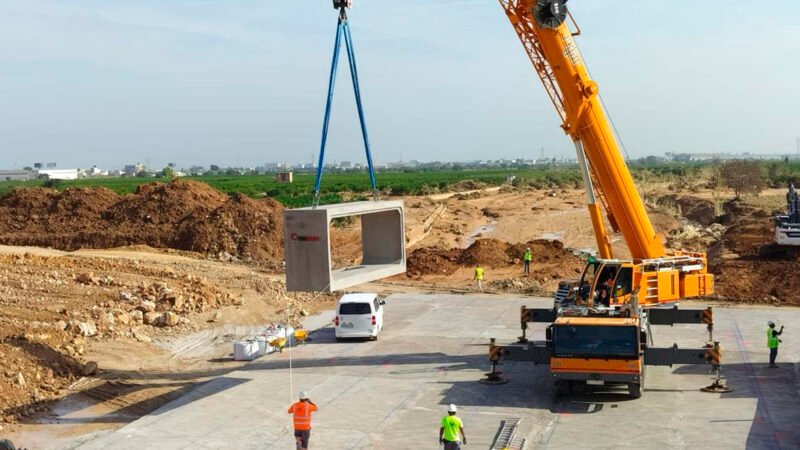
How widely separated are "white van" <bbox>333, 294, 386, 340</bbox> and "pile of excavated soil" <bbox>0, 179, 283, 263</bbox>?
787 inches

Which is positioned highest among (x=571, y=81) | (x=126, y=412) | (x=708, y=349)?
(x=571, y=81)

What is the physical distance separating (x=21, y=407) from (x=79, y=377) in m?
2.48

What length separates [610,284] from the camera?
19.2 metres

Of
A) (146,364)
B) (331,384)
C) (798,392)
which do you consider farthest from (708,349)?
(146,364)

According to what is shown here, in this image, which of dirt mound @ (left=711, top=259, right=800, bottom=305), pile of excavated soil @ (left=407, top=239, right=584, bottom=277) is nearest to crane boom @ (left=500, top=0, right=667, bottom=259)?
dirt mound @ (left=711, top=259, right=800, bottom=305)

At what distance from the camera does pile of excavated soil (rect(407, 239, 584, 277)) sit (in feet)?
124

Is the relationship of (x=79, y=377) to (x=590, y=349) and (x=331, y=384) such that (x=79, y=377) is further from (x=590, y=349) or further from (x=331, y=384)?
(x=590, y=349)

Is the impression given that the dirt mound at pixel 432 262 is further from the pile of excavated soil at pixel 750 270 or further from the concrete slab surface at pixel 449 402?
the concrete slab surface at pixel 449 402

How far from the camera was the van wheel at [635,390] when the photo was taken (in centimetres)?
1683

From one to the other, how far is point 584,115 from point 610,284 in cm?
415

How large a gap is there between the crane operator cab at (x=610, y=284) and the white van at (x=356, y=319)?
21.4ft

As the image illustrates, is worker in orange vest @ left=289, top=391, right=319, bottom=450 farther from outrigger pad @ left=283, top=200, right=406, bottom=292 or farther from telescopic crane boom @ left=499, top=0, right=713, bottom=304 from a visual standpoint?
telescopic crane boom @ left=499, top=0, right=713, bottom=304

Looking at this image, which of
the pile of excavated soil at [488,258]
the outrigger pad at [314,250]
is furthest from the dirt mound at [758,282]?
the outrigger pad at [314,250]

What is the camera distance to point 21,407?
59.2 ft
